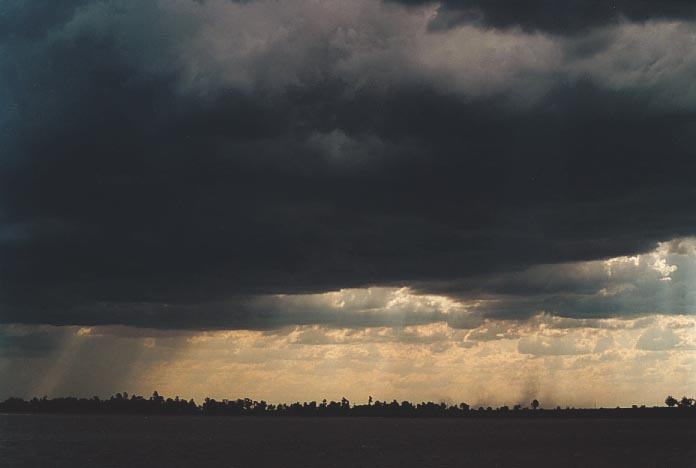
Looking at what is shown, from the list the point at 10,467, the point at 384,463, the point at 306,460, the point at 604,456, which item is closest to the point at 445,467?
the point at 384,463

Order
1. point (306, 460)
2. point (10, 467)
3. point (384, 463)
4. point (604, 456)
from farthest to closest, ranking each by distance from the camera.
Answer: point (604, 456) < point (306, 460) < point (384, 463) < point (10, 467)

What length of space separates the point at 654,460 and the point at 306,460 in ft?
218

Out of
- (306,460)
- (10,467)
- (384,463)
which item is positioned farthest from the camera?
(306,460)

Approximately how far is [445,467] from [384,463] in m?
13.3

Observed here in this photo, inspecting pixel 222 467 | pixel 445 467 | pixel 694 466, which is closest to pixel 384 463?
pixel 445 467

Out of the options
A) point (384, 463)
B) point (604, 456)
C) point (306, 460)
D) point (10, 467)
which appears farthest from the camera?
point (604, 456)

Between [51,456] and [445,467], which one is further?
[51,456]

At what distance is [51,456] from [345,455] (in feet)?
195

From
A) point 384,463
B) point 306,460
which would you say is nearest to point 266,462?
point 306,460

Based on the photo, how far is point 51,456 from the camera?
179 m

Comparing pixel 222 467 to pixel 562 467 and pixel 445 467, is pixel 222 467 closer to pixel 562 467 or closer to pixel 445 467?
pixel 445 467

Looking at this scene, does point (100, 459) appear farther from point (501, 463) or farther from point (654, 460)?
point (654, 460)

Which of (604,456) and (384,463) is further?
(604,456)

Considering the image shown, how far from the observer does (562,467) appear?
511 feet
